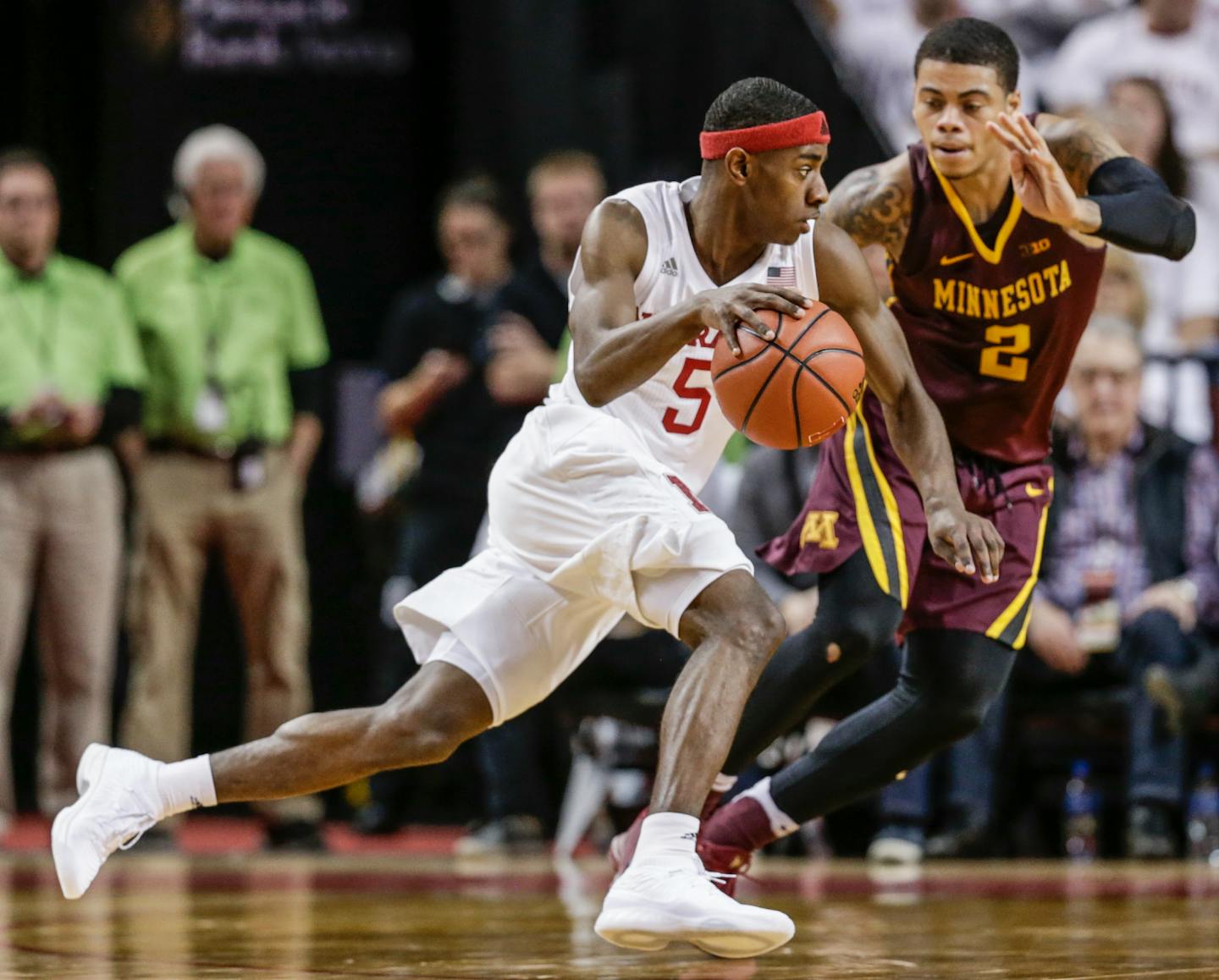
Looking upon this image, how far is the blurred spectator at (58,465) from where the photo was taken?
8234mm

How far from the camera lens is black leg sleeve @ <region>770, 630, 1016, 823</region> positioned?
185 inches

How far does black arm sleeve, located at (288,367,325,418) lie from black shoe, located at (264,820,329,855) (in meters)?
1.78

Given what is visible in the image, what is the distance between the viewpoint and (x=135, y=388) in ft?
27.1

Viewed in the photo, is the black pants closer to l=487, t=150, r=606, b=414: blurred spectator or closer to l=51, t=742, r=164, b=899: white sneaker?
l=51, t=742, r=164, b=899: white sneaker

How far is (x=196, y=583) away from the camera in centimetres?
842

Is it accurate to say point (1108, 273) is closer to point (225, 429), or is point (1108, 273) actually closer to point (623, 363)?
point (225, 429)

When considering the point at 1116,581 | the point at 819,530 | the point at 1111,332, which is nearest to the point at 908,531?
the point at 819,530

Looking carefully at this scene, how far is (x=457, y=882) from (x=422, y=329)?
2880mm

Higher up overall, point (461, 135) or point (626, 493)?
point (461, 135)

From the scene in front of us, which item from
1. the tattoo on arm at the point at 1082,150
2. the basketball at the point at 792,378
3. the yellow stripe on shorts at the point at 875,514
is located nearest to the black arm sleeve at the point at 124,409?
the yellow stripe on shorts at the point at 875,514

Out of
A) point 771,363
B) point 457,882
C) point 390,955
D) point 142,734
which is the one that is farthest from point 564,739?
point 771,363

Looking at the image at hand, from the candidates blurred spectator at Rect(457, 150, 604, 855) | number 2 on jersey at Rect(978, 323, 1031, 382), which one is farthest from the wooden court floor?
number 2 on jersey at Rect(978, 323, 1031, 382)

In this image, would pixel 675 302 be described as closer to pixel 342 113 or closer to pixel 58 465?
pixel 58 465

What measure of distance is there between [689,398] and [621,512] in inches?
14.8
